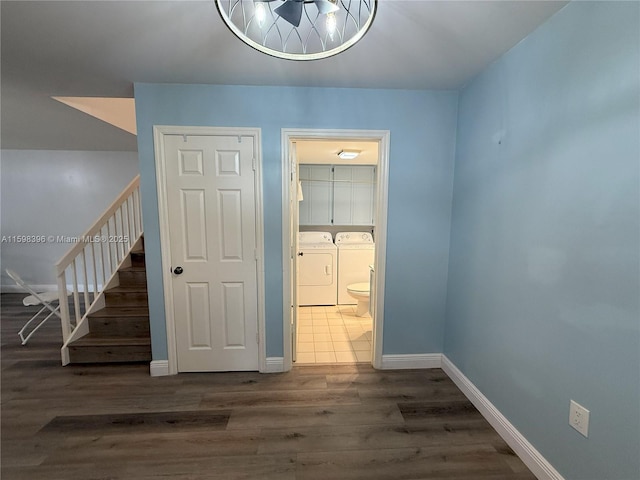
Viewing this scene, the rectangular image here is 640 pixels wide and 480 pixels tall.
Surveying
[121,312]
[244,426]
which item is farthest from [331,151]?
[244,426]

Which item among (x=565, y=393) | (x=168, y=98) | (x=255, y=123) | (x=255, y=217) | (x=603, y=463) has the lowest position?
(x=603, y=463)

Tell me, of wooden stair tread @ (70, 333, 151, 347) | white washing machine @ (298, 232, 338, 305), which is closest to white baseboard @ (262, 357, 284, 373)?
wooden stair tread @ (70, 333, 151, 347)

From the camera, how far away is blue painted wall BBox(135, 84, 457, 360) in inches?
79.7

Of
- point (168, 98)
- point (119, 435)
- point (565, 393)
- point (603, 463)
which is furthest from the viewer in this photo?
point (168, 98)

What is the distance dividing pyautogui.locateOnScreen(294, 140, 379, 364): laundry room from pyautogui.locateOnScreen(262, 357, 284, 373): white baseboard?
377 mm

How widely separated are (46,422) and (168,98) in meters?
2.26

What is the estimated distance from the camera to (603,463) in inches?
44.4

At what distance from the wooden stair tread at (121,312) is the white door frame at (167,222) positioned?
2.00ft

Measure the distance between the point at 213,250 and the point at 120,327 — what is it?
1.30 meters

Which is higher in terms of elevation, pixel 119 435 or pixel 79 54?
pixel 79 54

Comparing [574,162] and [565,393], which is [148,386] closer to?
[565,393]

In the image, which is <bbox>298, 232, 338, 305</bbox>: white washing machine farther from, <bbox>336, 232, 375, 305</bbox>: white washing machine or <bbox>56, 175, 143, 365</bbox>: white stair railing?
<bbox>56, 175, 143, 365</bbox>: white stair railing

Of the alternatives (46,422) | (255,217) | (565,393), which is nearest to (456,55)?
(255,217)

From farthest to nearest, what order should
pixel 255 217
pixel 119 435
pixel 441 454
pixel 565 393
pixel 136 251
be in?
pixel 136 251, pixel 255 217, pixel 119 435, pixel 441 454, pixel 565 393
